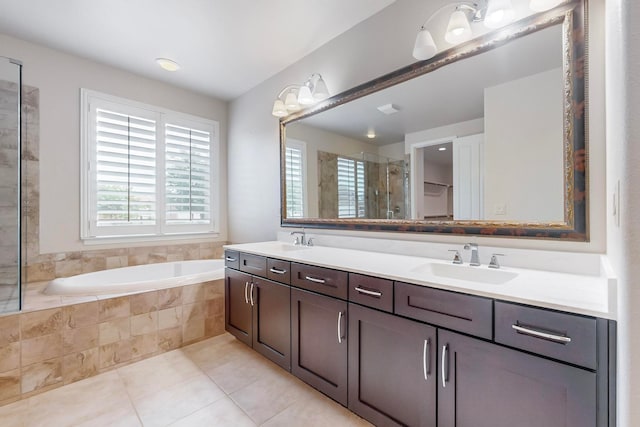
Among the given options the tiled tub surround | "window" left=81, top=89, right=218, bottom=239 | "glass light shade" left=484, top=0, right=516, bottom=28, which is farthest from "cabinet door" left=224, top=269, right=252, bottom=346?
"glass light shade" left=484, top=0, right=516, bottom=28

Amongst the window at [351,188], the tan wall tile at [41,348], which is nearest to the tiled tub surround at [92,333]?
the tan wall tile at [41,348]

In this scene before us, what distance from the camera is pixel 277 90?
9.51ft

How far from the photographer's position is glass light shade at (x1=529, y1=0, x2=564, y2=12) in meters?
1.27

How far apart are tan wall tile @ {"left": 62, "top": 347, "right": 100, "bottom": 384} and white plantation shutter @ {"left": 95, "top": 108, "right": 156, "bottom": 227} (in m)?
1.26

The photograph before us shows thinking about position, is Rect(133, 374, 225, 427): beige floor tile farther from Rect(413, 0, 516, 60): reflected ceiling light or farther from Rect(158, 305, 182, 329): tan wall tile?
Rect(413, 0, 516, 60): reflected ceiling light

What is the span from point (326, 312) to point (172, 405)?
1070 millimetres

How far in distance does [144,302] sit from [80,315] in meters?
0.38

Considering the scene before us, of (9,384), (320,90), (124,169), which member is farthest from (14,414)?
(320,90)

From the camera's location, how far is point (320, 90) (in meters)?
2.31

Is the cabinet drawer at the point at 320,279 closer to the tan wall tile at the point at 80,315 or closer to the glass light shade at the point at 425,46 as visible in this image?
the glass light shade at the point at 425,46

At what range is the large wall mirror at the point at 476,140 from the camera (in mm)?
1276

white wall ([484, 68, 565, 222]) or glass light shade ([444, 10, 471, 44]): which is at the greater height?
glass light shade ([444, 10, 471, 44])

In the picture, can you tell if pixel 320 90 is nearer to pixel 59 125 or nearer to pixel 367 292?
pixel 367 292

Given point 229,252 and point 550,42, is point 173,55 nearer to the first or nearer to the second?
point 229,252
